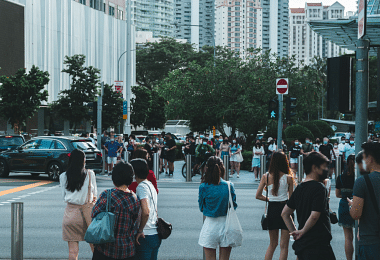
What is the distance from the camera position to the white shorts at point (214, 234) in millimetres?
5688

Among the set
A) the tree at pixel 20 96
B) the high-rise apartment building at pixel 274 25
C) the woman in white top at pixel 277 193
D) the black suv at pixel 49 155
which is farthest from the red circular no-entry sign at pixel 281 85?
the high-rise apartment building at pixel 274 25

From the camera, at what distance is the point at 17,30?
42.1m

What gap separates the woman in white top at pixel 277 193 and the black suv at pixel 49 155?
504 inches

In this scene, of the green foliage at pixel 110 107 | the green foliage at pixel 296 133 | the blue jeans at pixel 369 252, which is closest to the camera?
the blue jeans at pixel 369 252

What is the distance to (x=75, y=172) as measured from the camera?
6.20m

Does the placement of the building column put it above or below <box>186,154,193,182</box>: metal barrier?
above

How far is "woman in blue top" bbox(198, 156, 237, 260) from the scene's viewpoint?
5.70 meters

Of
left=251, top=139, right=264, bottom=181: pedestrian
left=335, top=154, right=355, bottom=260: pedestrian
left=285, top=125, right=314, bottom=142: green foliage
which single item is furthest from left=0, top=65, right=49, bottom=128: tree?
left=335, top=154, right=355, bottom=260: pedestrian

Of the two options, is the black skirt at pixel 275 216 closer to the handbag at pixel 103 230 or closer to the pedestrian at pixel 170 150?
the handbag at pixel 103 230

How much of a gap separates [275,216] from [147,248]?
2.16 meters

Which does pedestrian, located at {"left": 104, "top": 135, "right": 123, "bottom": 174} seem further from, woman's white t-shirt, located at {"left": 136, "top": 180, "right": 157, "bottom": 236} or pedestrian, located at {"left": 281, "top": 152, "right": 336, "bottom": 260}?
pedestrian, located at {"left": 281, "top": 152, "right": 336, "bottom": 260}

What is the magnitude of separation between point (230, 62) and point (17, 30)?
68.9ft

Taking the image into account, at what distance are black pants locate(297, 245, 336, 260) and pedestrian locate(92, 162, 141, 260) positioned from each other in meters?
1.56

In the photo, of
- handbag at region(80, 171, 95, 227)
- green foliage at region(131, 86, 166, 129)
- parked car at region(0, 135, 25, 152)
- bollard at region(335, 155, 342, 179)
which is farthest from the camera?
green foliage at region(131, 86, 166, 129)
